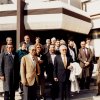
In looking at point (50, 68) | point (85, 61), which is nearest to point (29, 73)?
point (50, 68)

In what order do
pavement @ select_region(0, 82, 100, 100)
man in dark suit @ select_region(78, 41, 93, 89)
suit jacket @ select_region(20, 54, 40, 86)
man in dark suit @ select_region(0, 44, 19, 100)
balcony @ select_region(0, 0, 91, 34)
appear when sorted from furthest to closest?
1. balcony @ select_region(0, 0, 91, 34)
2. man in dark suit @ select_region(78, 41, 93, 89)
3. pavement @ select_region(0, 82, 100, 100)
4. man in dark suit @ select_region(0, 44, 19, 100)
5. suit jacket @ select_region(20, 54, 40, 86)

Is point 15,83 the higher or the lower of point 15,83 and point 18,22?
the lower

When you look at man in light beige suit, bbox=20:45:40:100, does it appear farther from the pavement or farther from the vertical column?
the vertical column

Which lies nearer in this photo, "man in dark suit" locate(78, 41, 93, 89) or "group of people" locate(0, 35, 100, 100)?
"group of people" locate(0, 35, 100, 100)

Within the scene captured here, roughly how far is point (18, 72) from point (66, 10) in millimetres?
7164

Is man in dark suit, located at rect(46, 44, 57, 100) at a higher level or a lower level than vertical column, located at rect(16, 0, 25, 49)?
lower

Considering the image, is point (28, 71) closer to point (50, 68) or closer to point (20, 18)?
point (50, 68)

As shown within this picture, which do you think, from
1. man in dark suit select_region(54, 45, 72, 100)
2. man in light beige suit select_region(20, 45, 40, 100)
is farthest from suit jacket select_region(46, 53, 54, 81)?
man in light beige suit select_region(20, 45, 40, 100)

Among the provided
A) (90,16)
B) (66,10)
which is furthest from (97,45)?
(66,10)

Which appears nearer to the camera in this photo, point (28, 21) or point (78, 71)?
point (78, 71)

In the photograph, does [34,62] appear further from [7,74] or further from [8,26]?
[8,26]

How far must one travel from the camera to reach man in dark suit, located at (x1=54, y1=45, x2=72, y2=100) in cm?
777

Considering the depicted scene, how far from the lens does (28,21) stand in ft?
46.3

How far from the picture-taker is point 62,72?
7.78 meters
